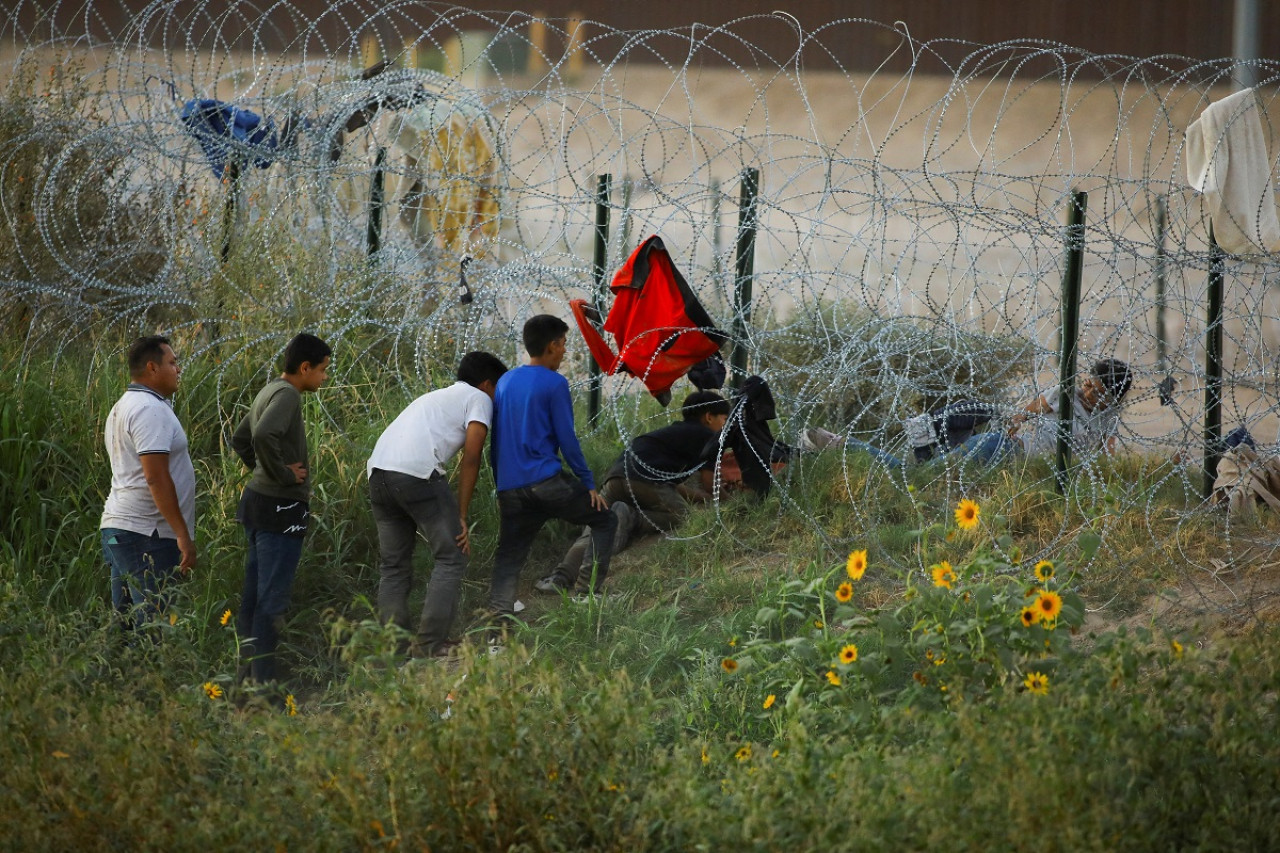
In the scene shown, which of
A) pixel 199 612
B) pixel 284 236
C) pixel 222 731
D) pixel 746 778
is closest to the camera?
pixel 746 778

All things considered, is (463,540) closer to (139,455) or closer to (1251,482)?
(139,455)

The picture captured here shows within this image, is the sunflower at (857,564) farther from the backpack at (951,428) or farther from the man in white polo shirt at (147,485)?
the man in white polo shirt at (147,485)

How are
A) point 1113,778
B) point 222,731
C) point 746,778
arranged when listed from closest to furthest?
1. point 1113,778
2. point 746,778
3. point 222,731

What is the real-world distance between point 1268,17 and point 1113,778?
1144 centimetres

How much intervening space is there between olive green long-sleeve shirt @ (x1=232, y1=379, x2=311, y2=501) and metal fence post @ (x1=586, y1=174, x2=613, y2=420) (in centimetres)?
189

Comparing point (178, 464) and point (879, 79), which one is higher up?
point (879, 79)

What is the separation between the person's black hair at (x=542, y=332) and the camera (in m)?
5.24

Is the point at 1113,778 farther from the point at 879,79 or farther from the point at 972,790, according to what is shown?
the point at 879,79

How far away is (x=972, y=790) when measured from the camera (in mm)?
3016

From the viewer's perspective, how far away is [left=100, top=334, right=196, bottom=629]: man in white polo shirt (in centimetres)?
471

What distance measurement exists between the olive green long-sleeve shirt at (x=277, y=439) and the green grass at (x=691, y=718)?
0.59 metres

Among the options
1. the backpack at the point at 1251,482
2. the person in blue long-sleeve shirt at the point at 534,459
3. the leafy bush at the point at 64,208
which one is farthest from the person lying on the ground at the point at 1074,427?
the leafy bush at the point at 64,208

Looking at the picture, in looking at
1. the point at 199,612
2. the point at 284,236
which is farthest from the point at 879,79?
the point at 199,612

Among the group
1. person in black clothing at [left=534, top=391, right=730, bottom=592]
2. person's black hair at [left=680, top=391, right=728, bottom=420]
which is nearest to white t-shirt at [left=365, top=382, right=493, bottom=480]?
person in black clothing at [left=534, top=391, right=730, bottom=592]
